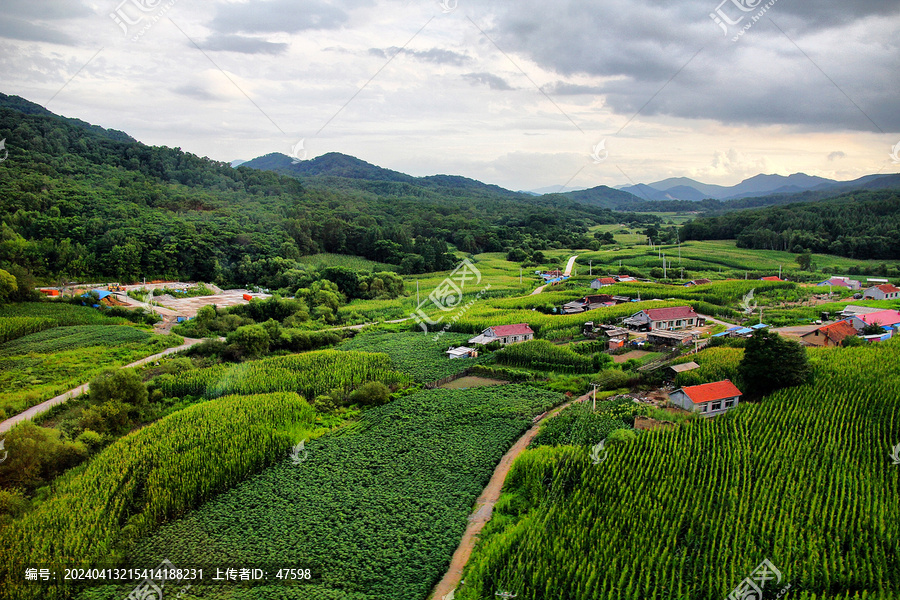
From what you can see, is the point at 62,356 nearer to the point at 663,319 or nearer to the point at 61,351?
the point at 61,351

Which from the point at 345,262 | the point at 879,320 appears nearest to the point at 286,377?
the point at 879,320

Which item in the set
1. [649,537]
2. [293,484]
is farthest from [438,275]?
[649,537]

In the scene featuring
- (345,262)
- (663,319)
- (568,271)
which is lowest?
(663,319)

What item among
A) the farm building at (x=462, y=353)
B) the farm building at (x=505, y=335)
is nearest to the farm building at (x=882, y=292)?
the farm building at (x=505, y=335)

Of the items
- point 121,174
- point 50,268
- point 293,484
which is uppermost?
point 121,174

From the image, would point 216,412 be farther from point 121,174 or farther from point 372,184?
point 372,184

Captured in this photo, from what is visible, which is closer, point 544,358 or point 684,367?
point 684,367

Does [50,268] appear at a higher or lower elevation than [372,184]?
lower
